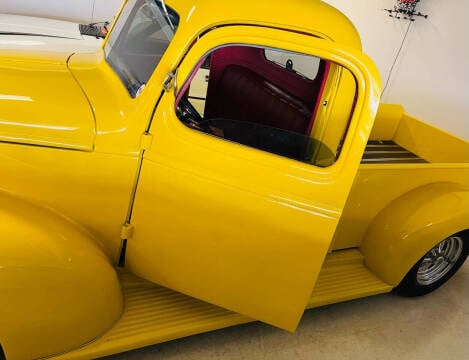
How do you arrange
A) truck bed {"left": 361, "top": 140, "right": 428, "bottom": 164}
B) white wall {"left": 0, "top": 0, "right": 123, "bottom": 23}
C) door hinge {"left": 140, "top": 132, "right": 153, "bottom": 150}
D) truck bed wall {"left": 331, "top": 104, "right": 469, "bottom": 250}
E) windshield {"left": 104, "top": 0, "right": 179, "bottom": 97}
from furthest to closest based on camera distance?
white wall {"left": 0, "top": 0, "right": 123, "bottom": 23}
truck bed {"left": 361, "top": 140, "right": 428, "bottom": 164}
truck bed wall {"left": 331, "top": 104, "right": 469, "bottom": 250}
windshield {"left": 104, "top": 0, "right": 179, "bottom": 97}
door hinge {"left": 140, "top": 132, "right": 153, "bottom": 150}

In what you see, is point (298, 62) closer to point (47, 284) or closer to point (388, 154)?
point (388, 154)

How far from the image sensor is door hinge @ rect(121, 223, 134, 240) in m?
1.87

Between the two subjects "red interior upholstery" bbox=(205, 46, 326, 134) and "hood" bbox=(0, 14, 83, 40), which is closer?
"red interior upholstery" bbox=(205, 46, 326, 134)

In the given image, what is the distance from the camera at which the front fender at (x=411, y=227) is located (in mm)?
2574

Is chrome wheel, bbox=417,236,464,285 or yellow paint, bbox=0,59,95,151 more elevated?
yellow paint, bbox=0,59,95,151

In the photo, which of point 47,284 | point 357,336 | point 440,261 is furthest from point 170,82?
point 440,261

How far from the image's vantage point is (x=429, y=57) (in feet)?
16.1

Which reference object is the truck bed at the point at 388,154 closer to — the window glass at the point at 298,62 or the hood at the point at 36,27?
the window glass at the point at 298,62

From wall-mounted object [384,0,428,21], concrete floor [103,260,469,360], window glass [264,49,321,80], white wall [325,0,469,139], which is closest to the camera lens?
window glass [264,49,321,80]

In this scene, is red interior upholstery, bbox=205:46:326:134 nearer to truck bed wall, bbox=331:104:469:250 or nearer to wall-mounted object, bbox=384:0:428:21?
truck bed wall, bbox=331:104:469:250

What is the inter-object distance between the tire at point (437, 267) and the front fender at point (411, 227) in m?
0.20

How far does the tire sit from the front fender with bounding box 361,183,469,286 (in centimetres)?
20

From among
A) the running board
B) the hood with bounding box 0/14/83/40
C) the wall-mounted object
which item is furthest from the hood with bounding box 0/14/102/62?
the wall-mounted object

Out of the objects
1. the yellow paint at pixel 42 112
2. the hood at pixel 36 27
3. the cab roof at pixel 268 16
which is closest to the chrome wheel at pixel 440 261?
the cab roof at pixel 268 16
